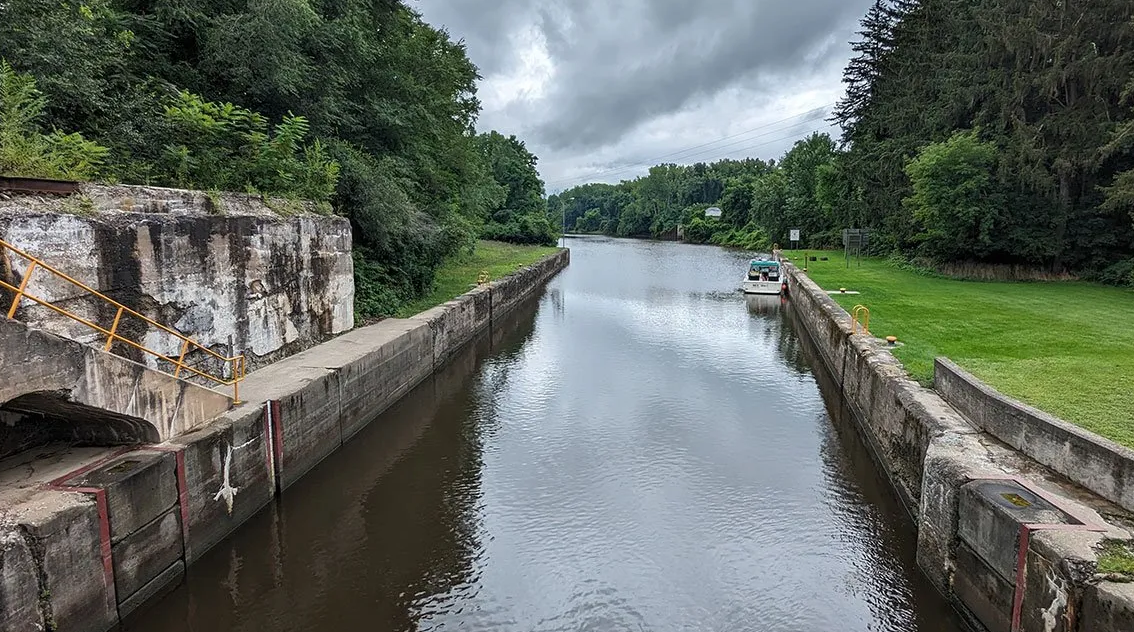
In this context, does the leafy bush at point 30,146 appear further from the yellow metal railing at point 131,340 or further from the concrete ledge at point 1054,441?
the concrete ledge at point 1054,441

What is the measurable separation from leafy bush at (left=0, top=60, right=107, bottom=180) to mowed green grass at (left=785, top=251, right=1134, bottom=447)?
12.2 m

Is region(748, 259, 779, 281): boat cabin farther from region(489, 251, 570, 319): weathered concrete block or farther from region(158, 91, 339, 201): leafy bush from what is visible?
region(158, 91, 339, 201): leafy bush

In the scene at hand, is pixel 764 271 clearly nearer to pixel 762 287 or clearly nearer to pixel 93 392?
pixel 762 287

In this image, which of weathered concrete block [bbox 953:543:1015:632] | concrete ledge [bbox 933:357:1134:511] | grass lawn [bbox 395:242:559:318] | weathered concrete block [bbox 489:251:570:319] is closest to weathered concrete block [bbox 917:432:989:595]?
weathered concrete block [bbox 953:543:1015:632]

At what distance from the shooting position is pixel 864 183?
117 ft

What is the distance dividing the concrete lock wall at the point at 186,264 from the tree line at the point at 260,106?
33.7 inches

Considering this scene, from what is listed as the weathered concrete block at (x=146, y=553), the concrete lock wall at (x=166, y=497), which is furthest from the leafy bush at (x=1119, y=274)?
the weathered concrete block at (x=146, y=553)

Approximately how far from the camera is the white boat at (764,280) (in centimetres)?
2955

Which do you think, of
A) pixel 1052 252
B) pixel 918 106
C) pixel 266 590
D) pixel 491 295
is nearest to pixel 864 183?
pixel 918 106

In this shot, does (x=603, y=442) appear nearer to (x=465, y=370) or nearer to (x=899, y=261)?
(x=465, y=370)

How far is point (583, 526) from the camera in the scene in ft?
27.3

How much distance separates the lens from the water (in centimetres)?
658

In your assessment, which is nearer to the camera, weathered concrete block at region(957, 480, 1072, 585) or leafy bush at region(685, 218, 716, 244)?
weathered concrete block at region(957, 480, 1072, 585)

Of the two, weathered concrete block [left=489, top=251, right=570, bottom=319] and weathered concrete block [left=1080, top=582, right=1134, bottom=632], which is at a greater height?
weathered concrete block [left=489, top=251, right=570, bottom=319]
